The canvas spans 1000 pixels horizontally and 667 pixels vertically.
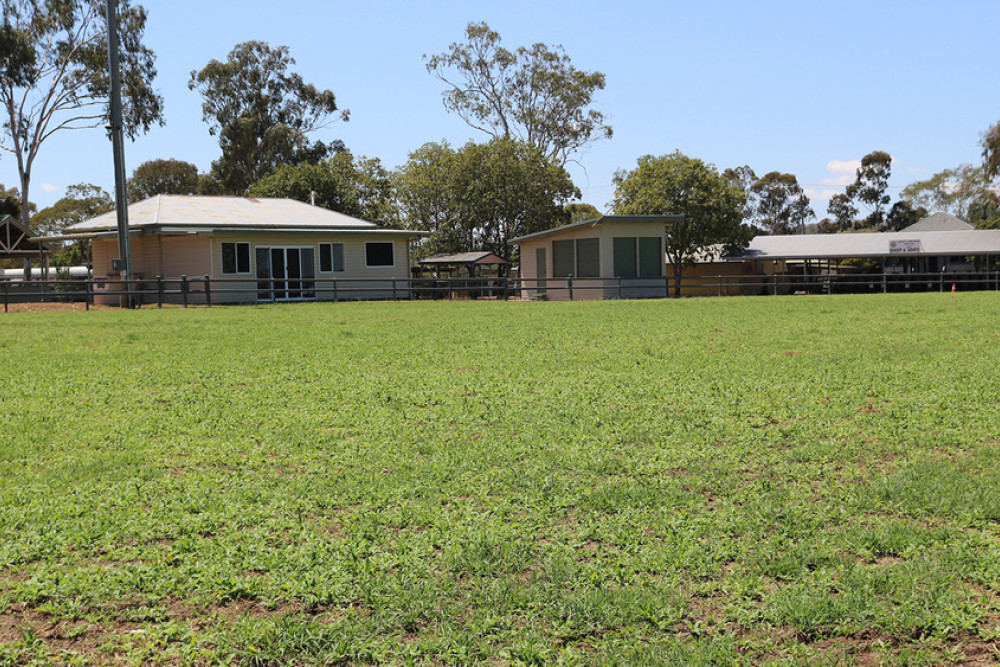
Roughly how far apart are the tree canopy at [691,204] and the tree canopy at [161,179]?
39.0 m

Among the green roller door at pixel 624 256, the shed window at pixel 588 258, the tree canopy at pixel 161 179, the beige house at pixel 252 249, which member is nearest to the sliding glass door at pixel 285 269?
the beige house at pixel 252 249

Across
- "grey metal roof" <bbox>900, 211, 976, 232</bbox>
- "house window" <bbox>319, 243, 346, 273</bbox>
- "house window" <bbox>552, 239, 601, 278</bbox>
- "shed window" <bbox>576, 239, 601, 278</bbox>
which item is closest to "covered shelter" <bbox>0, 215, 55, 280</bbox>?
"house window" <bbox>319, 243, 346, 273</bbox>

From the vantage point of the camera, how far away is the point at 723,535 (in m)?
4.22

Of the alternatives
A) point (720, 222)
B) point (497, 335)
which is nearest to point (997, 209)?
point (720, 222)

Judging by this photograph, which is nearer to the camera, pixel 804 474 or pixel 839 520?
pixel 839 520

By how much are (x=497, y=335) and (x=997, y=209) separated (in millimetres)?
61376

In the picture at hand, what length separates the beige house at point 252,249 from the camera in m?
31.5

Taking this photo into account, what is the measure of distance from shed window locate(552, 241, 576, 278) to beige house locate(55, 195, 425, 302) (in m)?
5.96

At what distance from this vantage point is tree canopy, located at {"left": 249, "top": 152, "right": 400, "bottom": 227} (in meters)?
52.4

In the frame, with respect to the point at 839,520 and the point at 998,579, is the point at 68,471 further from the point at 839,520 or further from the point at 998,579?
the point at 998,579

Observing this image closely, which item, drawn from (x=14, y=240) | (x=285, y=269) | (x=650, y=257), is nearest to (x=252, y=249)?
(x=285, y=269)

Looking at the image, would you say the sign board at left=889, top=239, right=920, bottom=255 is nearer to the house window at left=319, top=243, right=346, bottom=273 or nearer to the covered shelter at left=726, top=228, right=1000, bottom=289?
the covered shelter at left=726, top=228, right=1000, bottom=289

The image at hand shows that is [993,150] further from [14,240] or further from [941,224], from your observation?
[14,240]

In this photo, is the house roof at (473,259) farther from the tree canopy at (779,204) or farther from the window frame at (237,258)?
the tree canopy at (779,204)
